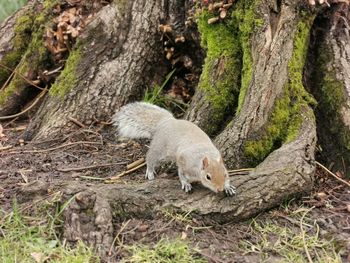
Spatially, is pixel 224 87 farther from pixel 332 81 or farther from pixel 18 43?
pixel 18 43

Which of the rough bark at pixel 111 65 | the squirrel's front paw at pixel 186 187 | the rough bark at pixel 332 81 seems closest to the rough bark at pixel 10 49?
the rough bark at pixel 111 65

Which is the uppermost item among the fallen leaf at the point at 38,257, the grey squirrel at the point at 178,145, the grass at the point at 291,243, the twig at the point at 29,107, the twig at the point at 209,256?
the twig at the point at 29,107

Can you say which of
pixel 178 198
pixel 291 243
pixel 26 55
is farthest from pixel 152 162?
pixel 26 55

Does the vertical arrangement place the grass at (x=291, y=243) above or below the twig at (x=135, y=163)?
below

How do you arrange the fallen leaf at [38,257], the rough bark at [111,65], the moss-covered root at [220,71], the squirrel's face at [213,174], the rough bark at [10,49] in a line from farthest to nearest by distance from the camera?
the rough bark at [10,49]
the rough bark at [111,65]
the moss-covered root at [220,71]
the squirrel's face at [213,174]
the fallen leaf at [38,257]

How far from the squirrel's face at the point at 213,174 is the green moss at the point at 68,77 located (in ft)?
5.41

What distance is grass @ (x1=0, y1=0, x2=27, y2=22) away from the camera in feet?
23.0

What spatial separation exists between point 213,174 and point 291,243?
21.0 inches

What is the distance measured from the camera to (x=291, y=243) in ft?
Result: 10.6

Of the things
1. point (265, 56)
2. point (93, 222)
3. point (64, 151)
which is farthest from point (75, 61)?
point (93, 222)

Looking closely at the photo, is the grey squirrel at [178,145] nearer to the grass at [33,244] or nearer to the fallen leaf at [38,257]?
the grass at [33,244]

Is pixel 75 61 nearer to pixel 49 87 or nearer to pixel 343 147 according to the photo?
pixel 49 87

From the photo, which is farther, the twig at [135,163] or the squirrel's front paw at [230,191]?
the twig at [135,163]

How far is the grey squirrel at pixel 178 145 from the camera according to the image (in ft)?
11.3
